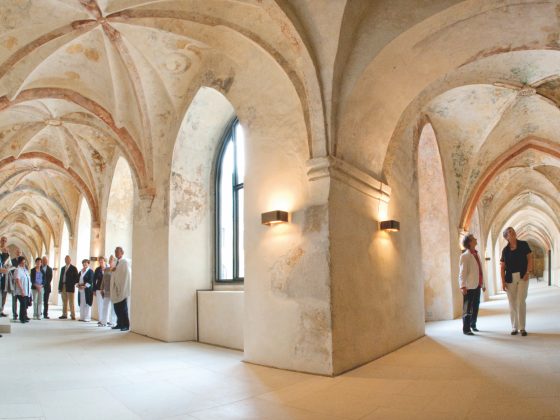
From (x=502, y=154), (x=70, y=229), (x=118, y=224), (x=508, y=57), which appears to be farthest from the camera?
(x=70, y=229)

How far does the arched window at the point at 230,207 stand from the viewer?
7441mm

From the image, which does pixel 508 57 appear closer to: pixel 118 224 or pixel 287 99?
pixel 287 99

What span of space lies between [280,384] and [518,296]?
13.4ft

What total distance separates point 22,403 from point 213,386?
1.74m

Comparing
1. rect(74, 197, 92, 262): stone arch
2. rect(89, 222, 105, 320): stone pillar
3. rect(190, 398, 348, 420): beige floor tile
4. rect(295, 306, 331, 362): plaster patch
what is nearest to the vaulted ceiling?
rect(295, 306, 331, 362): plaster patch

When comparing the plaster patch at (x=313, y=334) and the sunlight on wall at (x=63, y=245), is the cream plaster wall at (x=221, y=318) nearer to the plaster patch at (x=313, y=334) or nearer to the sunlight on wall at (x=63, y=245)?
the plaster patch at (x=313, y=334)

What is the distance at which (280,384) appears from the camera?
4281mm

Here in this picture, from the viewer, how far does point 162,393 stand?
396cm

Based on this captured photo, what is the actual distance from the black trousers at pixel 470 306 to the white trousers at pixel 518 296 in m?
0.49

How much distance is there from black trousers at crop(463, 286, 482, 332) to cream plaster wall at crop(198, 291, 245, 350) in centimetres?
365

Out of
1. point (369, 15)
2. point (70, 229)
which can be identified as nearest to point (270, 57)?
point (369, 15)

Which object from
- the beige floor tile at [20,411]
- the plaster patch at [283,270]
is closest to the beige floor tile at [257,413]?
the beige floor tile at [20,411]

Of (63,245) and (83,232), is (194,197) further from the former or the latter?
(63,245)

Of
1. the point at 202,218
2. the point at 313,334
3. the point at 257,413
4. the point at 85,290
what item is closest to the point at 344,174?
the point at 313,334
